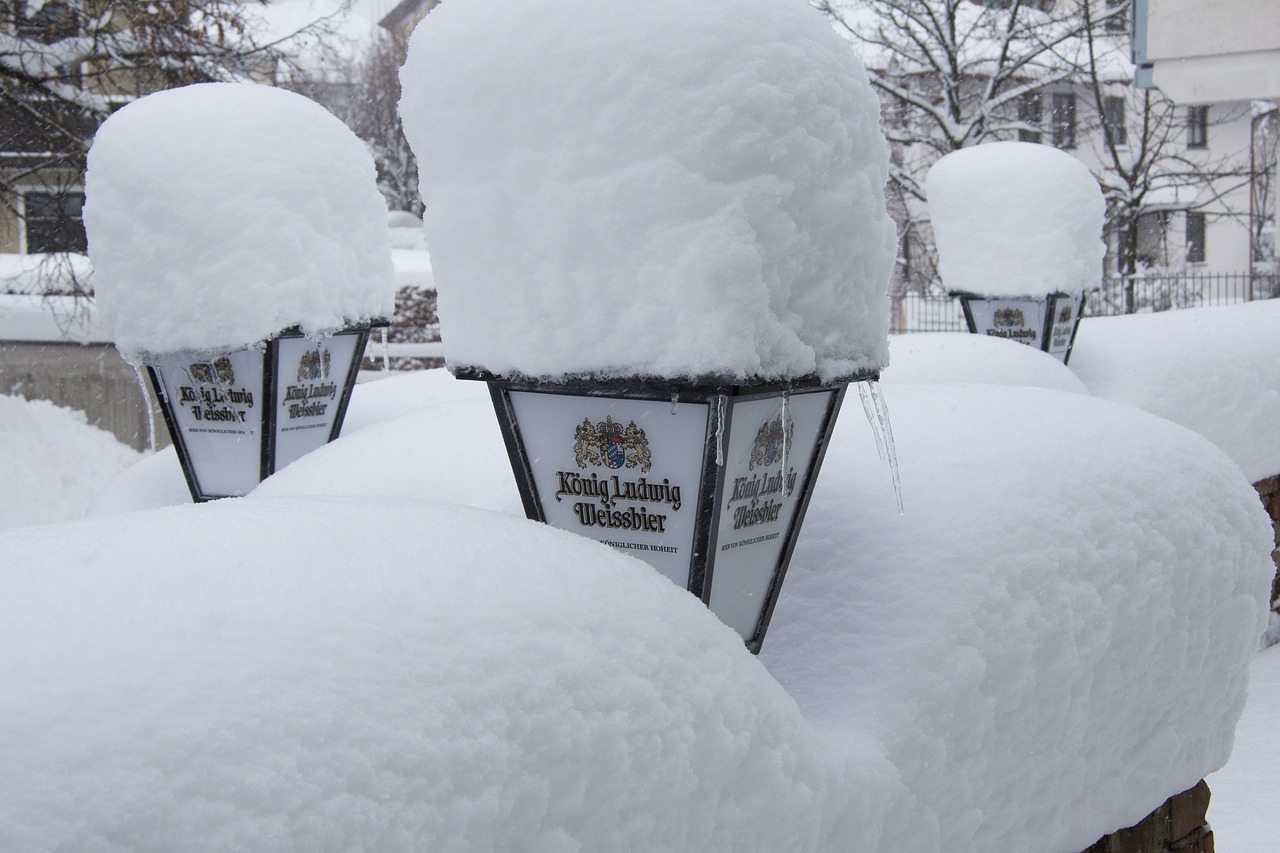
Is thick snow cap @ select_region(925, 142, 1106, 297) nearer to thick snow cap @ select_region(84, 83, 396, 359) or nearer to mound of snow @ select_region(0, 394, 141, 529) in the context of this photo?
thick snow cap @ select_region(84, 83, 396, 359)

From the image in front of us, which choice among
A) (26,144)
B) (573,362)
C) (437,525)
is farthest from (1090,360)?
(26,144)

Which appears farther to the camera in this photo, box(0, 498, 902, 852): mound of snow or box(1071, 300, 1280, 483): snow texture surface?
box(1071, 300, 1280, 483): snow texture surface

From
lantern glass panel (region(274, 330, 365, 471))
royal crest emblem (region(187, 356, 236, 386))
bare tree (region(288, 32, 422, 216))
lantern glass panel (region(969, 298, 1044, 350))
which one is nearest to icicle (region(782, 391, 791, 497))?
lantern glass panel (region(274, 330, 365, 471))

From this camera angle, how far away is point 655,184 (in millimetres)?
1957

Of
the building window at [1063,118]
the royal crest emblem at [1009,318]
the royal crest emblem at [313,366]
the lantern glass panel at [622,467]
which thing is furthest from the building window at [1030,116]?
the lantern glass panel at [622,467]

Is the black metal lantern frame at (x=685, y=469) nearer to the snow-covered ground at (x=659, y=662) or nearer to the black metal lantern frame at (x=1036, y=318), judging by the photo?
the snow-covered ground at (x=659, y=662)

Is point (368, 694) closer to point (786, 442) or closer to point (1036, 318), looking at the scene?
point (786, 442)

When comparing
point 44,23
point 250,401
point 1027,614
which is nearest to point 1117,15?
point 44,23

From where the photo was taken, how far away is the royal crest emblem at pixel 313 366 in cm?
471

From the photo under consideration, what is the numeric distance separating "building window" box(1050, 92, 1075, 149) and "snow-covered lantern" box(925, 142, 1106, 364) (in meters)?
11.0

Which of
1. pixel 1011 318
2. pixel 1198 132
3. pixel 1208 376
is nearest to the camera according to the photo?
pixel 1208 376

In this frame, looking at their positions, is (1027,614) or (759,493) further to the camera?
(1027,614)

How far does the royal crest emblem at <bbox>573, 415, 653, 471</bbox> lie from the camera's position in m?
2.14

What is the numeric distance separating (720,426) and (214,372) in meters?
3.10
